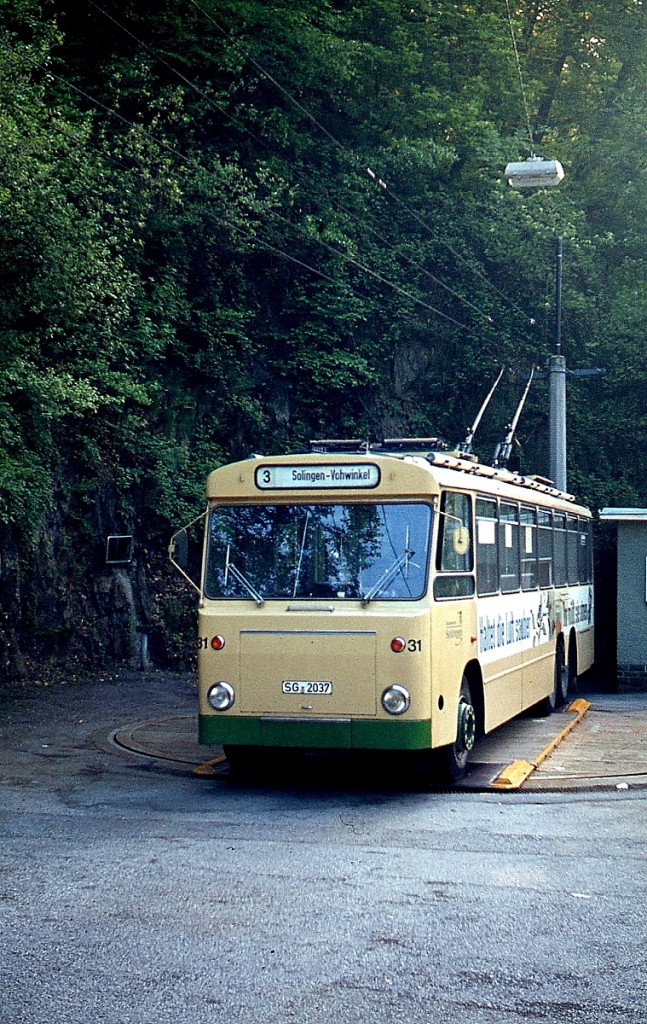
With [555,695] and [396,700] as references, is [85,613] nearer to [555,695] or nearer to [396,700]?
[555,695]

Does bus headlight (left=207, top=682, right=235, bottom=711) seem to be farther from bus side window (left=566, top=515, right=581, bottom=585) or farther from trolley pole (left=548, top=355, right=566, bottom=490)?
trolley pole (left=548, top=355, right=566, bottom=490)

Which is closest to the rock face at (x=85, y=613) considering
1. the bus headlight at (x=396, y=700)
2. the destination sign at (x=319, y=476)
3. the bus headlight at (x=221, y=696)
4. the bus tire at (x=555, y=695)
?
the bus tire at (x=555, y=695)

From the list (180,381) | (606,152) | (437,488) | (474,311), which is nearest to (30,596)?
(180,381)

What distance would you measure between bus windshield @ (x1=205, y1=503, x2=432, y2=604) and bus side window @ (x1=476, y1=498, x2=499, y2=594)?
64.5 inches

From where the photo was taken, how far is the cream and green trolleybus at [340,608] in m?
10.6

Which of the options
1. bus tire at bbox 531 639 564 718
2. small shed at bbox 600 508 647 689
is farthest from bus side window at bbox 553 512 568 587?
small shed at bbox 600 508 647 689

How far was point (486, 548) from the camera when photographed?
12.9 meters

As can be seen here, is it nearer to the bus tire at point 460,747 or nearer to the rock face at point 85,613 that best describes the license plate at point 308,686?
the bus tire at point 460,747

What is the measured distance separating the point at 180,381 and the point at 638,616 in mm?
10385

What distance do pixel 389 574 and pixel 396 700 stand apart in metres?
1.10

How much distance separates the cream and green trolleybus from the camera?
10641 millimetres

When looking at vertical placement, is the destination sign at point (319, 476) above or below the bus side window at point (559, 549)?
above

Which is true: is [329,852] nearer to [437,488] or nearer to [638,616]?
[437,488]

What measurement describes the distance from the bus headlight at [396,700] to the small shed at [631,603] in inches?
500
